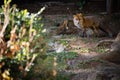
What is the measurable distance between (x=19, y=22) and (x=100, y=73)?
1.91 m

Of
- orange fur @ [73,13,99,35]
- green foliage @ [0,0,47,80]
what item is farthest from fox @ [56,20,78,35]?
green foliage @ [0,0,47,80]

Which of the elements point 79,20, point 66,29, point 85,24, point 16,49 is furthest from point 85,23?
point 16,49

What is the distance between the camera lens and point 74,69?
6.84m

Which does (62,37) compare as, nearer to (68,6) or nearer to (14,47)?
(68,6)

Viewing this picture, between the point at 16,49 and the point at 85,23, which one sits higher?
the point at 16,49

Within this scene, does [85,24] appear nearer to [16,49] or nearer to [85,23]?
[85,23]

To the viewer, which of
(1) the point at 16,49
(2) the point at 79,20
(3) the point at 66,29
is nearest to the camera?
(1) the point at 16,49

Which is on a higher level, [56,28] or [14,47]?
[14,47]

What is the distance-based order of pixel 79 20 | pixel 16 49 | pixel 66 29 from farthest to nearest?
pixel 66 29
pixel 79 20
pixel 16 49

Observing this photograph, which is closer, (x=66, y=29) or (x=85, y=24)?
(x=85, y=24)

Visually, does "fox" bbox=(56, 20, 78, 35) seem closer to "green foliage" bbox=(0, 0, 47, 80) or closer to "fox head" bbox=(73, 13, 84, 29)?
"fox head" bbox=(73, 13, 84, 29)

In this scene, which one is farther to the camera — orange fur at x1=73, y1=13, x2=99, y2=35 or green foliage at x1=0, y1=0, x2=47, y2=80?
orange fur at x1=73, y1=13, x2=99, y2=35

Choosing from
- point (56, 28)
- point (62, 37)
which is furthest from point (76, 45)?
point (56, 28)

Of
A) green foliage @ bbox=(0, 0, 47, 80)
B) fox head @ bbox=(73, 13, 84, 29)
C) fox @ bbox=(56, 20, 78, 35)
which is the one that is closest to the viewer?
green foliage @ bbox=(0, 0, 47, 80)
